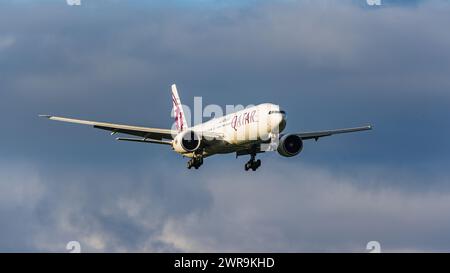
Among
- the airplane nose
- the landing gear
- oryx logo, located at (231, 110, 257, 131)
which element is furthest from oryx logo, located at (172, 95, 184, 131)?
the airplane nose

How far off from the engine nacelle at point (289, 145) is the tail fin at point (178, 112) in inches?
692

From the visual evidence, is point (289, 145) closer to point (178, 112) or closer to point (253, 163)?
point (253, 163)

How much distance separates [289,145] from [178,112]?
899 inches

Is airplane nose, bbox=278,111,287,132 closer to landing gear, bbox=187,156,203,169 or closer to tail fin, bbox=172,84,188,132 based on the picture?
landing gear, bbox=187,156,203,169

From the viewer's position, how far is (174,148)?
10381cm

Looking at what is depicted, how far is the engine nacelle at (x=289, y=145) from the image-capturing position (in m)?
104

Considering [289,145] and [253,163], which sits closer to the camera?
[289,145]

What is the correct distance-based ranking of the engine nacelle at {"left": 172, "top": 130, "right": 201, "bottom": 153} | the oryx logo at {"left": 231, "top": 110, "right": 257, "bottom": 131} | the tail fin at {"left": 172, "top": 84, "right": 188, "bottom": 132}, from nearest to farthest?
the oryx logo at {"left": 231, "top": 110, "right": 257, "bottom": 131} → the engine nacelle at {"left": 172, "top": 130, "right": 201, "bottom": 153} → the tail fin at {"left": 172, "top": 84, "right": 188, "bottom": 132}

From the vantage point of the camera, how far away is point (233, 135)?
99.3 meters

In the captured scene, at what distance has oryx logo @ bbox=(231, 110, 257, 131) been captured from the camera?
97.8 m

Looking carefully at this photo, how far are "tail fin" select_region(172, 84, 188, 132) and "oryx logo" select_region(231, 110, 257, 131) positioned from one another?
19679 mm

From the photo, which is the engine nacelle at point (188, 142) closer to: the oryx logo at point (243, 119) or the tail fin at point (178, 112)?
the oryx logo at point (243, 119)

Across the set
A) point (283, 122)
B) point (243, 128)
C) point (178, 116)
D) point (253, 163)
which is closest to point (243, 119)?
point (243, 128)
